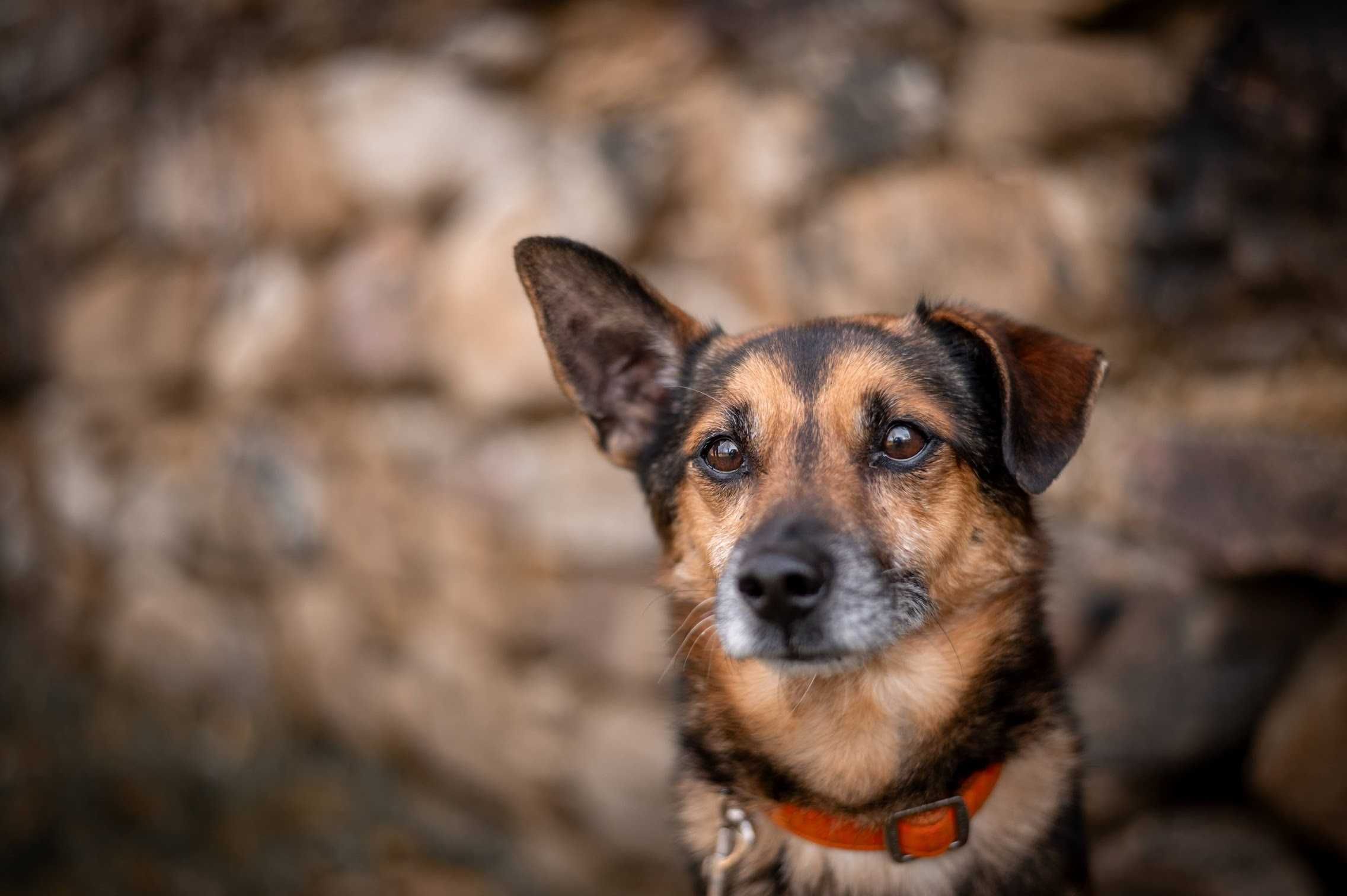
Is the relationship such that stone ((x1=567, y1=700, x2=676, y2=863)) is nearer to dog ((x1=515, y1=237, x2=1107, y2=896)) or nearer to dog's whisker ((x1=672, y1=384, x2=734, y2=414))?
dog ((x1=515, y1=237, x2=1107, y2=896))

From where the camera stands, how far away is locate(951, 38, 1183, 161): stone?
3105 millimetres

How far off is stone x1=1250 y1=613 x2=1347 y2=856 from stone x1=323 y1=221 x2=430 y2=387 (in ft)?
11.1

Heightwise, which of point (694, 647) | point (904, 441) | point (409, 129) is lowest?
point (694, 647)

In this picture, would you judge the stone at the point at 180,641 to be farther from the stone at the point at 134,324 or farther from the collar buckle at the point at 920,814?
the collar buckle at the point at 920,814

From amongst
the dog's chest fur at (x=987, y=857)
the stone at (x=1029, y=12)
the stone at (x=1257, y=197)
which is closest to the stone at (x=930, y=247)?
the stone at (x=1257, y=197)

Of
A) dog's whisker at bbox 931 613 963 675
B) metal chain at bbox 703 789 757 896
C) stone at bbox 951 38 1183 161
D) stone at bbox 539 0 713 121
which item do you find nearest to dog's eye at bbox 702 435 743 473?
dog's whisker at bbox 931 613 963 675

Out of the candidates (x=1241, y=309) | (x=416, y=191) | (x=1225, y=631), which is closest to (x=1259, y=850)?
(x=1225, y=631)

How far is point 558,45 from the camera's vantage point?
4.16m

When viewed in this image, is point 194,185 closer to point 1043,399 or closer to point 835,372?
point 835,372

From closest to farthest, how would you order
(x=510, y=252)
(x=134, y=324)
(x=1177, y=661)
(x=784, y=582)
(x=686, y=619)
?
(x=784, y=582)
(x=686, y=619)
(x=1177, y=661)
(x=510, y=252)
(x=134, y=324)

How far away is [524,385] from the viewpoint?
404 centimetres

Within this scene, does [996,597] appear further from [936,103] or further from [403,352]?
[403,352]

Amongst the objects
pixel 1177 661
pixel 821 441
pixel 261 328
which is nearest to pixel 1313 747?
pixel 1177 661

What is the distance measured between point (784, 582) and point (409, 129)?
10.2ft
